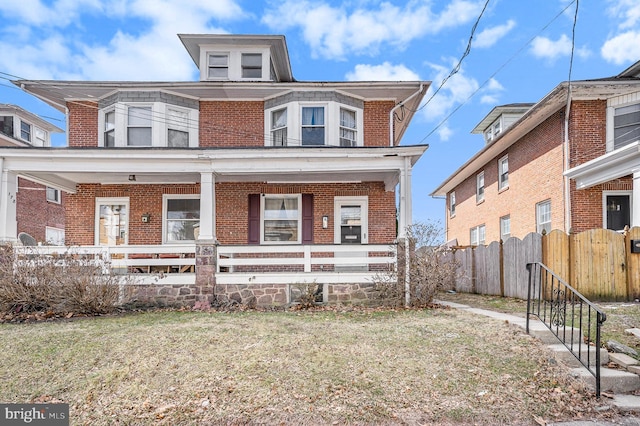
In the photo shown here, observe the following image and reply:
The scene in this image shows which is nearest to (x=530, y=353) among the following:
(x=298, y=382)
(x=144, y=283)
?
(x=298, y=382)

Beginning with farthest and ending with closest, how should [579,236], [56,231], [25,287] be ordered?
[56,231], [579,236], [25,287]

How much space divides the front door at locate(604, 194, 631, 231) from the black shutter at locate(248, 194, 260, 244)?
1046cm

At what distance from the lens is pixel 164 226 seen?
12188 millimetres

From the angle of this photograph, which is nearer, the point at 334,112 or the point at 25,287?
the point at 25,287

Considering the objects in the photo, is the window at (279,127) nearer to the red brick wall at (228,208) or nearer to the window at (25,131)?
the red brick wall at (228,208)

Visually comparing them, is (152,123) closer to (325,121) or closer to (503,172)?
(325,121)

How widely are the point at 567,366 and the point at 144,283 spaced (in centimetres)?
804

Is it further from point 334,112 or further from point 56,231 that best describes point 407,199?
point 56,231

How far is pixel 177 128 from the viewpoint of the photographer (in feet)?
39.6

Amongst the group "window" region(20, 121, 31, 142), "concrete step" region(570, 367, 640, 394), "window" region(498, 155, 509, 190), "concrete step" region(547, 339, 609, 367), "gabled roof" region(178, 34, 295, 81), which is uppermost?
"gabled roof" region(178, 34, 295, 81)

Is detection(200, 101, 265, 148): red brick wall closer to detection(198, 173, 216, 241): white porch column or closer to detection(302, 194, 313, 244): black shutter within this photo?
detection(302, 194, 313, 244): black shutter

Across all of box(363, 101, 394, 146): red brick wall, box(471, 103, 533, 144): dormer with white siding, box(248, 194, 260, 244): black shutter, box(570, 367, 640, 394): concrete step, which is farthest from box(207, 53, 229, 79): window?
box(570, 367, 640, 394): concrete step

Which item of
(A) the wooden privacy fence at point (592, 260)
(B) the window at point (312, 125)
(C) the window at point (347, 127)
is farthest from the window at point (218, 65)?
(A) the wooden privacy fence at point (592, 260)

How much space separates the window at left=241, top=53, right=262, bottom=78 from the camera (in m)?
13.2
